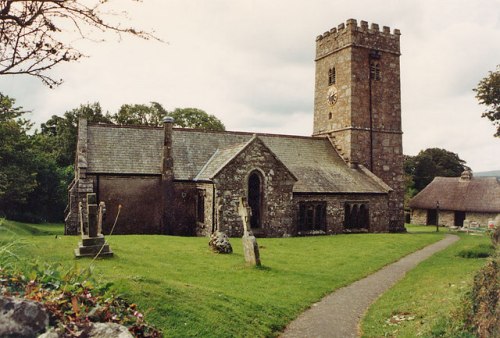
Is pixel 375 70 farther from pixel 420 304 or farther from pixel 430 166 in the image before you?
pixel 430 166

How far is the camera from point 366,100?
35875 mm

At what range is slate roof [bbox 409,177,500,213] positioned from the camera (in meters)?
44.0

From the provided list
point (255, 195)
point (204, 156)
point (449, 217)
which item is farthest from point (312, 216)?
point (449, 217)

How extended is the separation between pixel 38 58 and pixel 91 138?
71.4 feet

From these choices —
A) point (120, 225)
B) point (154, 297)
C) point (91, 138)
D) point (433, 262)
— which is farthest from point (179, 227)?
point (154, 297)

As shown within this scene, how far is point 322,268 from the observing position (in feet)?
55.7

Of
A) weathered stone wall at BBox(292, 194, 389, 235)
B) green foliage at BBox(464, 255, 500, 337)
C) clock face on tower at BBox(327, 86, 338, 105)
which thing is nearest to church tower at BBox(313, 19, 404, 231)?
clock face on tower at BBox(327, 86, 338, 105)

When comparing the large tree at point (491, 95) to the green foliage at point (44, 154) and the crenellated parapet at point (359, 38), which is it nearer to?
the crenellated parapet at point (359, 38)

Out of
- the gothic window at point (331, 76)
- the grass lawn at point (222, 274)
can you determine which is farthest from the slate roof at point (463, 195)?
the grass lawn at point (222, 274)

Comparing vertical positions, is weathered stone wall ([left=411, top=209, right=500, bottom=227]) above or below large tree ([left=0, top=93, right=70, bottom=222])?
below

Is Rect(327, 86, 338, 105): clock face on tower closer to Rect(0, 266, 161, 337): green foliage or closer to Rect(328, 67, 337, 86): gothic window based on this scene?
Rect(328, 67, 337, 86): gothic window

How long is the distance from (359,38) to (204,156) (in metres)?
16.8

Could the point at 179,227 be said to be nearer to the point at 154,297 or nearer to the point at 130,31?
the point at 154,297

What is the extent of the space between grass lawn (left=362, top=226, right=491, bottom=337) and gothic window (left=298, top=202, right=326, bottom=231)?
1203 centimetres
